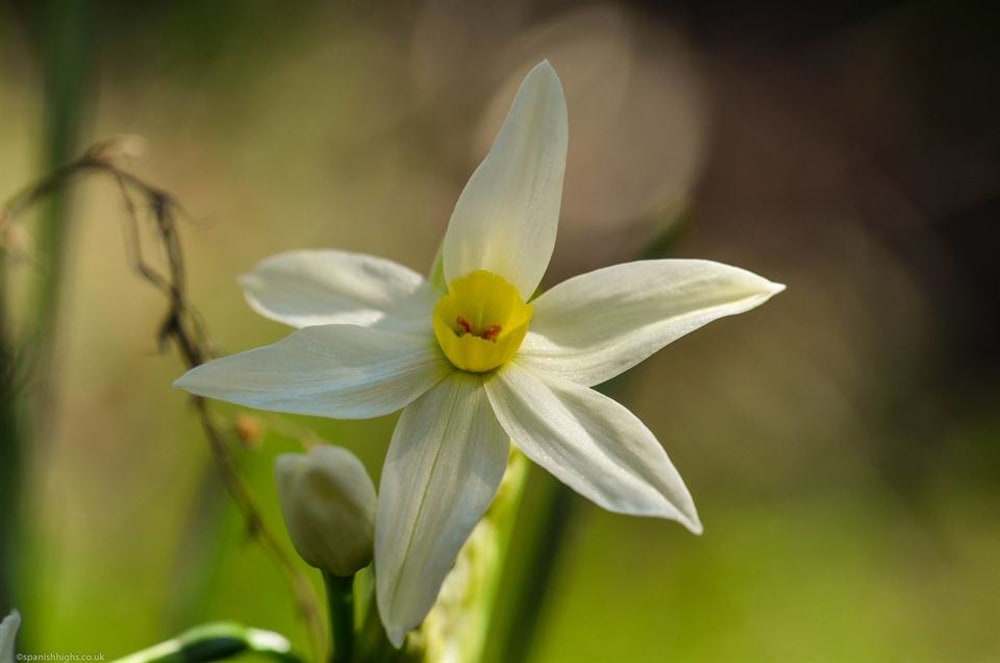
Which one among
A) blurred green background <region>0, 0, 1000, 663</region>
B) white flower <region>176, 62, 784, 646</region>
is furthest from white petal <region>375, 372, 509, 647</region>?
blurred green background <region>0, 0, 1000, 663</region>

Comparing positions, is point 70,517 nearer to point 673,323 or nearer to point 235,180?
point 235,180

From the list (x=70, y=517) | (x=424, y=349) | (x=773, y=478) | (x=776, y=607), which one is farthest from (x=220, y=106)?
(x=424, y=349)

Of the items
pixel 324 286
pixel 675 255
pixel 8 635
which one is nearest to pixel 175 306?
pixel 324 286

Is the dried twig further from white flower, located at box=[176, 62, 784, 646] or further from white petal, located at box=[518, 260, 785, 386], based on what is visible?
white petal, located at box=[518, 260, 785, 386]

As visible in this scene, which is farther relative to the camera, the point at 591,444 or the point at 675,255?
the point at 675,255

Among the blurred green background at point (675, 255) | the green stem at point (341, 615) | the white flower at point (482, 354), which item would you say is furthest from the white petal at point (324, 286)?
the blurred green background at point (675, 255)

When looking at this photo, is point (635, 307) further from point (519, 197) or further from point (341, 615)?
point (341, 615)

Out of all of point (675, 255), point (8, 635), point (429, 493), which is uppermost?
point (675, 255)
